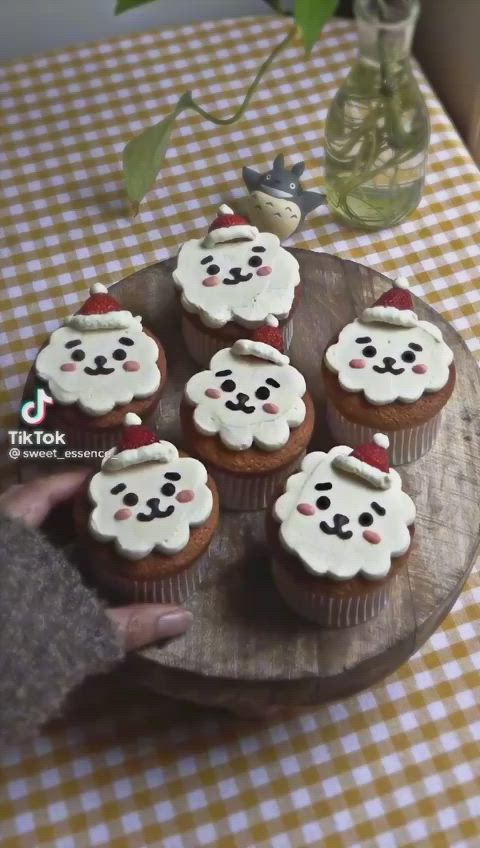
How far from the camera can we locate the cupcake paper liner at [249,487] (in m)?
0.78

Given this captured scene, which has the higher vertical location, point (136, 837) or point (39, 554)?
point (39, 554)

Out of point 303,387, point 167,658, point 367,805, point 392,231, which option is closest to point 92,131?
point 392,231

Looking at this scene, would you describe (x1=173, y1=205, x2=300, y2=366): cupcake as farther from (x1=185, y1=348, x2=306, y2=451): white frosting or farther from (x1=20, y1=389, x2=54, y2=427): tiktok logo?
(x1=20, y1=389, x2=54, y2=427): tiktok logo

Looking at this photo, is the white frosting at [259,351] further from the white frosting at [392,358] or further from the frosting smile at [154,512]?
the frosting smile at [154,512]

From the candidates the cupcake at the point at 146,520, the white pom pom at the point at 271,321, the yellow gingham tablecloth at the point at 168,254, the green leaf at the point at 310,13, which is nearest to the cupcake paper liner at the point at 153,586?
the cupcake at the point at 146,520

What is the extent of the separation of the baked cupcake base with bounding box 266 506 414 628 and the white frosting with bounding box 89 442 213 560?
0.06 metres

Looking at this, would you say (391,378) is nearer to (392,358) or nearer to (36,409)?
(392,358)

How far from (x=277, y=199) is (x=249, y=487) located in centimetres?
34

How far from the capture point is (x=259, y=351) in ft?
2.62

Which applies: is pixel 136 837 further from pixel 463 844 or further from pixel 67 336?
pixel 67 336

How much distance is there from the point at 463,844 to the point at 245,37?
0.95 metres

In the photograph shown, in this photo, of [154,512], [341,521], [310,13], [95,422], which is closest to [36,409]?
[95,422]

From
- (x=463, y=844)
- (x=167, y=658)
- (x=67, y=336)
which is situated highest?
(x=67, y=336)

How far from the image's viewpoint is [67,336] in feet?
2.72
